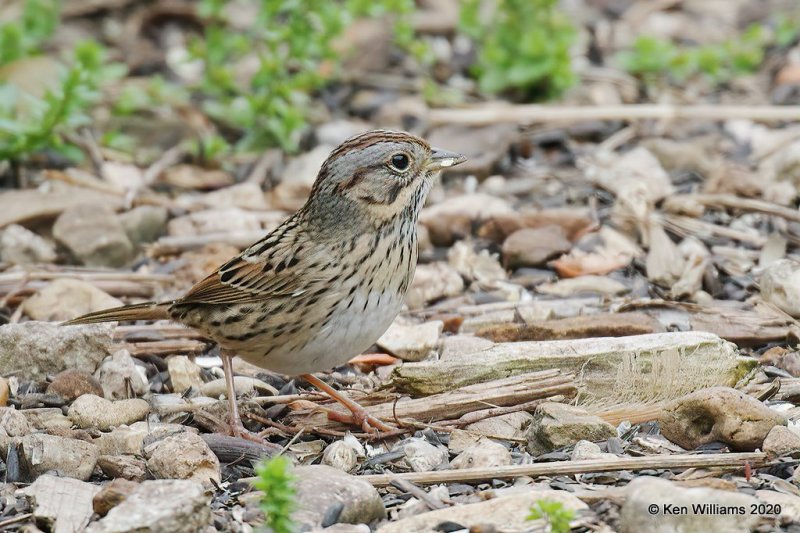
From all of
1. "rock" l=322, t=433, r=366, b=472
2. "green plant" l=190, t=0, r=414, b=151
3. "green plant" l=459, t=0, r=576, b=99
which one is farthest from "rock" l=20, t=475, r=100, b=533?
"green plant" l=459, t=0, r=576, b=99

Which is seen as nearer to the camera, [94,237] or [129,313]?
[129,313]

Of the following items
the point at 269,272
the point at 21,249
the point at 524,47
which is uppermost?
the point at 524,47

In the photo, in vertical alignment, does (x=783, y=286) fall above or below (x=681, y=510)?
above

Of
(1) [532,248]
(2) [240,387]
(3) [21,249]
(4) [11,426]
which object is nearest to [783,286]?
(1) [532,248]

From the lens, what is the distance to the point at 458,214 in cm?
679

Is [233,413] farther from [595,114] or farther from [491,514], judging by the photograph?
[595,114]

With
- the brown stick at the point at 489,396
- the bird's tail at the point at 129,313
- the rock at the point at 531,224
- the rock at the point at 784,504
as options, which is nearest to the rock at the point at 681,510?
the rock at the point at 784,504

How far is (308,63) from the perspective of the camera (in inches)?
293

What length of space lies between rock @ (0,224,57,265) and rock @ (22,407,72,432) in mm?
1839

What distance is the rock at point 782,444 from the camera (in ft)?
13.7

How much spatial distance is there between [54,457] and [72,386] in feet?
2.64

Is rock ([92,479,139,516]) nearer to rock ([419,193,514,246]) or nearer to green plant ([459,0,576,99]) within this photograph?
rock ([419,193,514,246])

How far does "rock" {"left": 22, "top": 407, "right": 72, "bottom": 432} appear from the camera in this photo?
4745 mm

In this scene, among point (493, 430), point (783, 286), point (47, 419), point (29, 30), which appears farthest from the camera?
point (29, 30)
